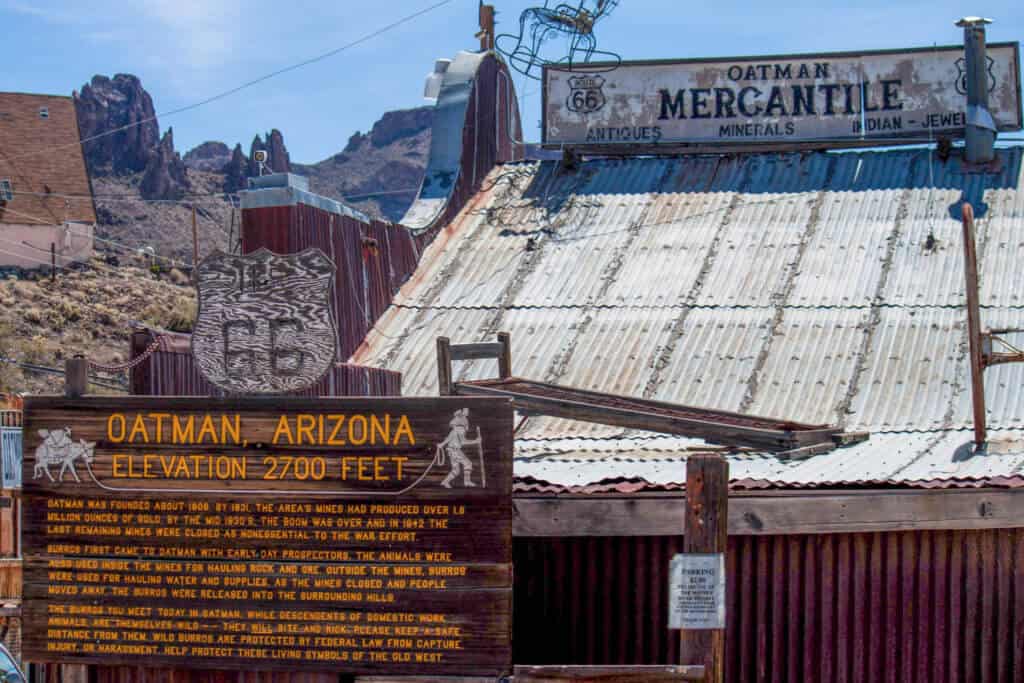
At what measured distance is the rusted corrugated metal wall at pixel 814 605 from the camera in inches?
367

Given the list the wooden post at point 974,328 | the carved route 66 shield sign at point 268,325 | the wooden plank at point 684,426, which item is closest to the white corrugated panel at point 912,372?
the wooden post at point 974,328

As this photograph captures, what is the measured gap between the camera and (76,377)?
8617mm

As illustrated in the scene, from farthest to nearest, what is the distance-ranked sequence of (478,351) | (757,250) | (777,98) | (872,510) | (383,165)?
(383,165) → (777,98) → (757,250) → (478,351) → (872,510)

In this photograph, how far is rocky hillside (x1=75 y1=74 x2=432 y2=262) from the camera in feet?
233

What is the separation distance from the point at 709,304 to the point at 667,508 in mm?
6899

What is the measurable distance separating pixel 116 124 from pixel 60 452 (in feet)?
346

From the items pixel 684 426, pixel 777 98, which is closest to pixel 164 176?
pixel 777 98

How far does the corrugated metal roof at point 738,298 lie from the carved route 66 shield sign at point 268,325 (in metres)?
2.19

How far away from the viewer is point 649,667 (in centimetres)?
778

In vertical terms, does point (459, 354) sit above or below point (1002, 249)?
below

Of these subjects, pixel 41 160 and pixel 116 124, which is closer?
pixel 41 160

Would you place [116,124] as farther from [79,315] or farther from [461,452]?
[461,452]

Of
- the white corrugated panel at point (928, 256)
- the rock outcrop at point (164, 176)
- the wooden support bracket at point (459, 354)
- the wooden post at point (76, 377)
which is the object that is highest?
the rock outcrop at point (164, 176)

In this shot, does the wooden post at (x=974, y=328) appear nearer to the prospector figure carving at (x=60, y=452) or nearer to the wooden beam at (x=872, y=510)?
the wooden beam at (x=872, y=510)
